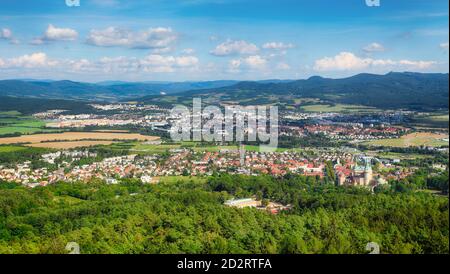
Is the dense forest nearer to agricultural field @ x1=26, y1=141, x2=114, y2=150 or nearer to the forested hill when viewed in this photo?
agricultural field @ x1=26, y1=141, x2=114, y2=150

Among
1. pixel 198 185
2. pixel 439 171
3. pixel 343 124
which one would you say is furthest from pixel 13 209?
pixel 343 124

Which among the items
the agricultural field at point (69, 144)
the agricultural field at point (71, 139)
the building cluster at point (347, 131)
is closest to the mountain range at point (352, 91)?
the building cluster at point (347, 131)

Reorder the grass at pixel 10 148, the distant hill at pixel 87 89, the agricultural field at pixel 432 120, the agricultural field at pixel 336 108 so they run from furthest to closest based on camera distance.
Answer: the distant hill at pixel 87 89
the agricultural field at pixel 336 108
the grass at pixel 10 148
the agricultural field at pixel 432 120

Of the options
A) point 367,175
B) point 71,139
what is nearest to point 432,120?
point 367,175

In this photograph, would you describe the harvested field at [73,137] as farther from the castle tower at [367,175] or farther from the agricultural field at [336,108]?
the castle tower at [367,175]

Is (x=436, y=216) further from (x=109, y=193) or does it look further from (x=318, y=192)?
(x=109, y=193)
